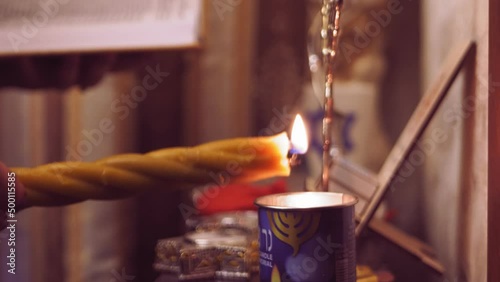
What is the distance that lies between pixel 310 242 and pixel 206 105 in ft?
2.66

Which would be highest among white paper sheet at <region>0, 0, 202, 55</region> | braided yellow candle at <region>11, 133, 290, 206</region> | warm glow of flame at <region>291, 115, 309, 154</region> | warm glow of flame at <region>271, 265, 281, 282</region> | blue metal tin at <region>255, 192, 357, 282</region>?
white paper sheet at <region>0, 0, 202, 55</region>

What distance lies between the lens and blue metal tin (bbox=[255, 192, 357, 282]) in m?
0.44

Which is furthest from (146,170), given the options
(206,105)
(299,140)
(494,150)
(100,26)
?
(206,105)

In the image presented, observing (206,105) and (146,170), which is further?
(206,105)

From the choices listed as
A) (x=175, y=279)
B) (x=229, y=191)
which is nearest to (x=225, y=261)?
(x=175, y=279)

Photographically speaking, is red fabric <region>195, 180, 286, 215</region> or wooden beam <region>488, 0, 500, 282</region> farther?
red fabric <region>195, 180, 286, 215</region>

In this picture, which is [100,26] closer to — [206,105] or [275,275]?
[206,105]

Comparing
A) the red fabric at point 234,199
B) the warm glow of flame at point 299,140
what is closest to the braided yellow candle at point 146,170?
the warm glow of flame at point 299,140

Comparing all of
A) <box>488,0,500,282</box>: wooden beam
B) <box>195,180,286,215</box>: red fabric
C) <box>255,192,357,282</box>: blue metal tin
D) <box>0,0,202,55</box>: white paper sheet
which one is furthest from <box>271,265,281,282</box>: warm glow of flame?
<box>0,0,202,55</box>: white paper sheet

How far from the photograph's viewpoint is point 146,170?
51 cm

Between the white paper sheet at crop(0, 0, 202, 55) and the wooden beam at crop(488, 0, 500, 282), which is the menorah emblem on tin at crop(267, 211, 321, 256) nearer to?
the wooden beam at crop(488, 0, 500, 282)

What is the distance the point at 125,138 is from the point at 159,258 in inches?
21.7

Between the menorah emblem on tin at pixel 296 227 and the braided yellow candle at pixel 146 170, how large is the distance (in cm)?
8

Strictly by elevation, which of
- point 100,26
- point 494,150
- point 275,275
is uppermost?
point 100,26
